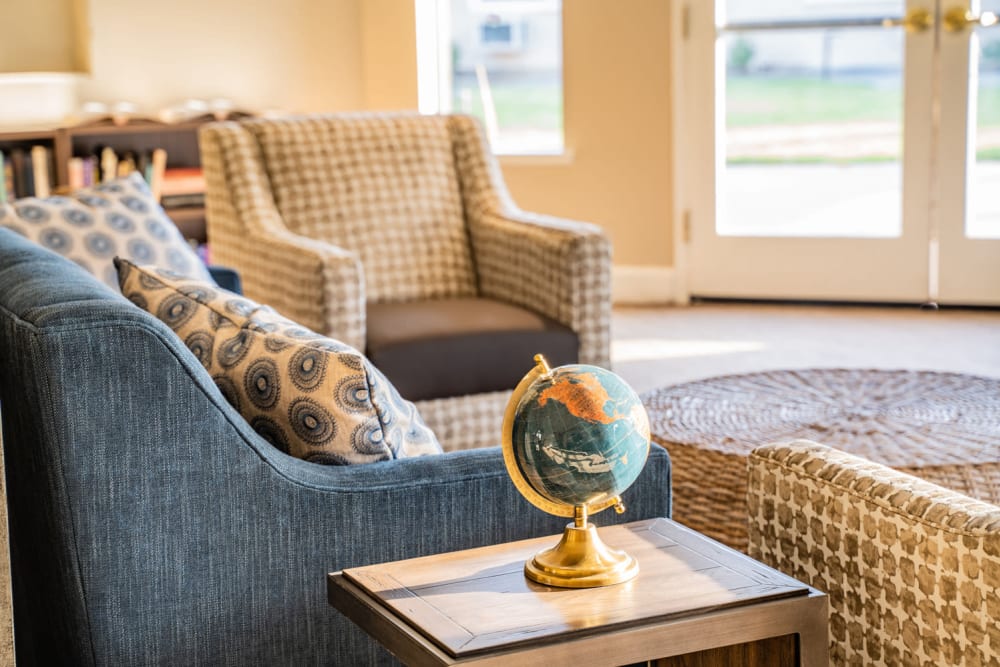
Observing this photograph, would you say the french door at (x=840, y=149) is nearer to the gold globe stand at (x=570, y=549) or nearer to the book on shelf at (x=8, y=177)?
the book on shelf at (x=8, y=177)

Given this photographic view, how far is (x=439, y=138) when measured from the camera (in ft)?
11.9

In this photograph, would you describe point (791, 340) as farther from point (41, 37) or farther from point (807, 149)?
point (41, 37)

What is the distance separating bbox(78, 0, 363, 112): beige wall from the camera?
5.29m

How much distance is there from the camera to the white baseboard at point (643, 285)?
5449mm

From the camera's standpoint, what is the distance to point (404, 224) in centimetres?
346

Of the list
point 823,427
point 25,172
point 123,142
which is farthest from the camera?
point 123,142

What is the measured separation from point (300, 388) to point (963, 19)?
3.93 m

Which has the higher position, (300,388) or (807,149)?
(807,149)

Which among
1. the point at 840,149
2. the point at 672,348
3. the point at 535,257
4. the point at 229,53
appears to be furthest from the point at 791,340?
the point at 229,53

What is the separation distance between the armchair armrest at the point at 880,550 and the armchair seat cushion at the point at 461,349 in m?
1.33

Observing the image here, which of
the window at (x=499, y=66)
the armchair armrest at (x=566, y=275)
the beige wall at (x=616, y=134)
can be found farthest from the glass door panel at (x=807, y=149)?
the armchair armrest at (x=566, y=275)

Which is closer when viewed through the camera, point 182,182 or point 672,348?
point 672,348

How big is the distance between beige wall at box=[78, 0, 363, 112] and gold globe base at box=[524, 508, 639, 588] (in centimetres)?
441

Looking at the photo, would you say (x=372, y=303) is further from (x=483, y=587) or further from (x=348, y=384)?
(x=483, y=587)
